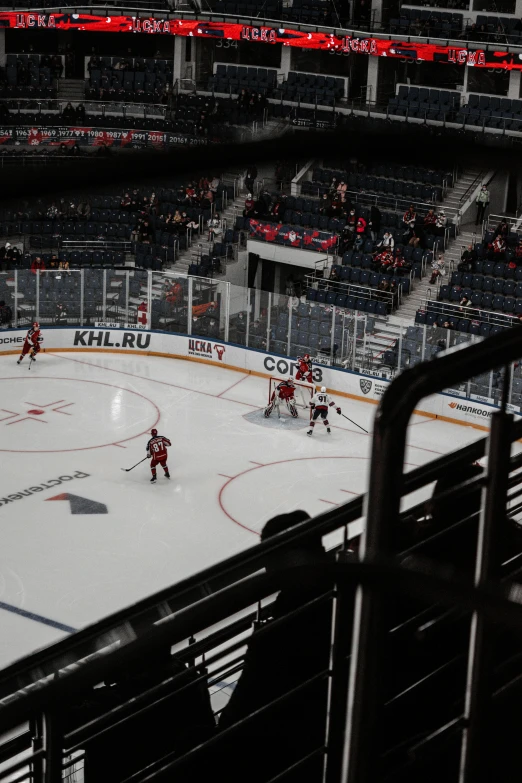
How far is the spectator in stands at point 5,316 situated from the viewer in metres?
31.3

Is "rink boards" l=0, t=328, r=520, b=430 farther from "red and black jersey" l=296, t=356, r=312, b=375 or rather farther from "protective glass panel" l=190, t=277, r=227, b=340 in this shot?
"red and black jersey" l=296, t=356, r=312, b=375

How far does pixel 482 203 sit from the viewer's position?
3641 centimetres

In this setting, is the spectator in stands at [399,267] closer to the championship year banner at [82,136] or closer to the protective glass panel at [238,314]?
the protective glass panel at [238,314]

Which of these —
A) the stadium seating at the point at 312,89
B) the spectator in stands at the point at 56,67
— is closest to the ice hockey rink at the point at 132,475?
the stadium seating at the point at 312,89

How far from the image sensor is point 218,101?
4359 cm

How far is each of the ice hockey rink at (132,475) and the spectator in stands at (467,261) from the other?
21.8 ft

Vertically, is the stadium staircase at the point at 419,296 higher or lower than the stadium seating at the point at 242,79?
lower

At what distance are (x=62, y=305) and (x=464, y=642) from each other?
2979 cm

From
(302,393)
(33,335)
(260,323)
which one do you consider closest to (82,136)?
(33,335)

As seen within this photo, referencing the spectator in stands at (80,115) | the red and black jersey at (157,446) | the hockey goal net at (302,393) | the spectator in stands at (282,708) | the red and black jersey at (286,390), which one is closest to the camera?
the spectator in stands at (282,708)

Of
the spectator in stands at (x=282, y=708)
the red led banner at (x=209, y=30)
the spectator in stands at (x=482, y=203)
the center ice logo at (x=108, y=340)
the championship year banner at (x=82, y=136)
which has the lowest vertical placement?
the center ice logo at (x=108, y=340)

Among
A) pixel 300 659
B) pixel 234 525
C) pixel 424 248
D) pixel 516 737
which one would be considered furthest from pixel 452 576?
pixel 424 248

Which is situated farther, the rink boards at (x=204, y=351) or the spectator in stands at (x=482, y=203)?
the spectator in stands at (x=482, y=203)

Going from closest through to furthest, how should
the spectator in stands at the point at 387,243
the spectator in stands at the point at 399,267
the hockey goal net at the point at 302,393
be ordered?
1. the hockey goal net at the point at 302,393
2. the spectator in stands at the point at 399,267
3. the spectator in stands at the point at 387,243
